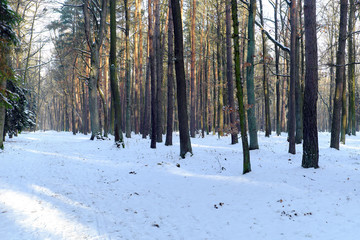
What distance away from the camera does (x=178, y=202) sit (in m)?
6.06

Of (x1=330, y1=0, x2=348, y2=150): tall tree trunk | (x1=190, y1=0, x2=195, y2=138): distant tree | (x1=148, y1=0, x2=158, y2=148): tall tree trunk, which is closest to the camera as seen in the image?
(x1=330, y1=0, x2=348, y2=150): tall tree trunk

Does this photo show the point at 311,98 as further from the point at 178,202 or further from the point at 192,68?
the point at 192,68

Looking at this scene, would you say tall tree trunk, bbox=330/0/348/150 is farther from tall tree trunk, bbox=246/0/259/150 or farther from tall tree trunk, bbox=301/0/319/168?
tall tree trunk, bbox=301/0/319/168

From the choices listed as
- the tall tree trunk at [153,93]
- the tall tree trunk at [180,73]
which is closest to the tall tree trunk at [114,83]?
the tall tree trunk at [153,93]

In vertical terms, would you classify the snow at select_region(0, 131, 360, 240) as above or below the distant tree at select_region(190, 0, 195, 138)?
below

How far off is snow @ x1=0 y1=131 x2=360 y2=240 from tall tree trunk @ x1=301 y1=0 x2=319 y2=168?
1.58ft

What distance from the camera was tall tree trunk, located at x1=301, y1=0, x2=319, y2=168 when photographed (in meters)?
7.75

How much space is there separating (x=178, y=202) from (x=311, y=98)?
204 inches

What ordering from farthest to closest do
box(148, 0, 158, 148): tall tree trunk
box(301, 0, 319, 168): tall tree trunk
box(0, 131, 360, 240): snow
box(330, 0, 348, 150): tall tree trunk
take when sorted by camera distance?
box(148, 0, 158, 148): tall tree trunk, box(330, 0, 348, 150): tall tree trunk, box(301, 0, 319, 168): tall tree trunk, box(0, 131, 360, 240): snow

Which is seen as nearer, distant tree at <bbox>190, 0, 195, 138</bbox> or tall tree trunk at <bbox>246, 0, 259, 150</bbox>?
tall tree trunk at <bbox>246, 0, 259, 150</bbox>

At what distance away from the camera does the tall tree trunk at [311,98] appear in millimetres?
7746

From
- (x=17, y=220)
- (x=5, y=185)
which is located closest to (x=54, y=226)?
(x=17, y=220)

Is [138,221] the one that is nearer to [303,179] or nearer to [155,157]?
[303,179]

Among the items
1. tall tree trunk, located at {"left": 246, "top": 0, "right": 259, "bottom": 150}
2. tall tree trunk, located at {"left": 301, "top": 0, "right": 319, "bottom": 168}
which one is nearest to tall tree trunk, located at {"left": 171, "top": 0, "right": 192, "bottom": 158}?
tall tree trunk, located at {"left": 246, "top": 0, "right": 259, "bottom": 150}
